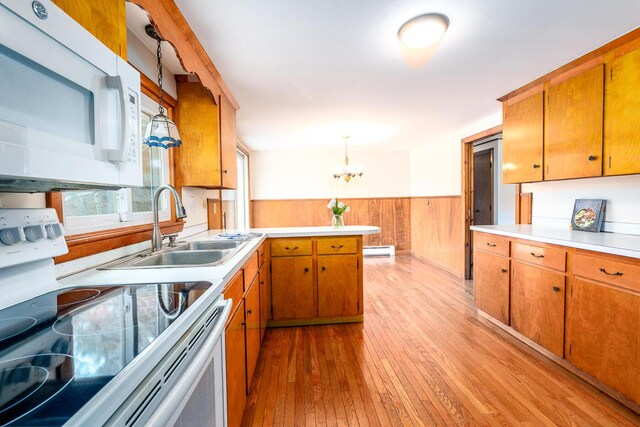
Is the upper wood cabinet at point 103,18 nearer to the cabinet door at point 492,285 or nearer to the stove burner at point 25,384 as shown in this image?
the stove burner at point 25,384

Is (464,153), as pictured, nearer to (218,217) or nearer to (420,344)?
(420,344)

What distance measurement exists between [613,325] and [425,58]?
1995mm

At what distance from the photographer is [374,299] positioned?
3277 millimetres

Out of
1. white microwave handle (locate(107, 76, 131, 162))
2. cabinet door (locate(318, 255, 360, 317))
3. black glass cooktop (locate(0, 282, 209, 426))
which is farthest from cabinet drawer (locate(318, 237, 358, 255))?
white microwave handle (locate(107, 76, 131, 162))

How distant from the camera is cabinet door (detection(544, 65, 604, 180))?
198 cm

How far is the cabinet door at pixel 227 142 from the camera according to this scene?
7.72ft

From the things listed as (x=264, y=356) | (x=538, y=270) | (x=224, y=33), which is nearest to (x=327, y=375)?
(x=264, y=356)

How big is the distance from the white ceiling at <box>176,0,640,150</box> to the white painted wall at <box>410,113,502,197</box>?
0.64 m

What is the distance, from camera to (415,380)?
72.0 inches

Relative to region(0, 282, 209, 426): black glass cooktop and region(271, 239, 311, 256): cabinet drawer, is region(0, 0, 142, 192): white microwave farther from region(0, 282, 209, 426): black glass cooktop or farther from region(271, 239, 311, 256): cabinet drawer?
region(271, 239, 311, 256): cabinet drawer

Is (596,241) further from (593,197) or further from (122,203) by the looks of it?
(122,203)

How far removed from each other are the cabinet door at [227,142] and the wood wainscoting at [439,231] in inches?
127

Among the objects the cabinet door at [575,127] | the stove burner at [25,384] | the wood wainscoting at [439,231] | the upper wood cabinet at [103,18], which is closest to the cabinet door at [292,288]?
the upper wood cabinet at [103,18]

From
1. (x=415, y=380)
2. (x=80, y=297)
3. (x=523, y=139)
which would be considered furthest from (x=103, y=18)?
(x=523, y=139)
